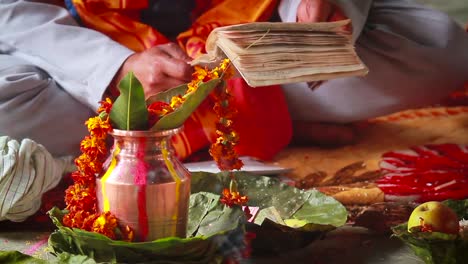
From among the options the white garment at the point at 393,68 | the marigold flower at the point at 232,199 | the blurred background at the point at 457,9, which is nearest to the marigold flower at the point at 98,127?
the marigold flower at the point at 232,199

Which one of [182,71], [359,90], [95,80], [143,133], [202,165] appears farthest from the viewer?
[359,90]

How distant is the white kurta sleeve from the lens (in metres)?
1.71

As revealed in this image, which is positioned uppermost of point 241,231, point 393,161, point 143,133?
point 143,133

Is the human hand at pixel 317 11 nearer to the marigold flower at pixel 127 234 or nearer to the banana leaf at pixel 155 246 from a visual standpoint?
the banana leaf at pixel 155 246

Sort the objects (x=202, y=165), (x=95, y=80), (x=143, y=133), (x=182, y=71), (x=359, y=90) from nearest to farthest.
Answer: (x=143, y=133)
(x=182, y=71)
(x=95, y=80)
(x=202, y=165)
(x=359, y=90)

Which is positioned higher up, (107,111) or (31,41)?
(107,111)

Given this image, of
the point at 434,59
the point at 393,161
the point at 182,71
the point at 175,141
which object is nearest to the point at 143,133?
the point at 182,71

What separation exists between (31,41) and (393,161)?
2.99 ft

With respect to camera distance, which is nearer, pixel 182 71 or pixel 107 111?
pixel 107 111

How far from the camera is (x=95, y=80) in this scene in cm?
171

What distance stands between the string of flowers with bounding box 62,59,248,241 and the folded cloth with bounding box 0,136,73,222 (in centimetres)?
→ 33

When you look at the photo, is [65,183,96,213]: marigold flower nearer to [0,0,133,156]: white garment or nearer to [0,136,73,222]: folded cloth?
[0,136,73,222]: folded cloth

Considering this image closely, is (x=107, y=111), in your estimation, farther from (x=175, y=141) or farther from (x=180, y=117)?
(x=175, y=141)

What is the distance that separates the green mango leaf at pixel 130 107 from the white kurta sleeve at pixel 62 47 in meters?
0.54
